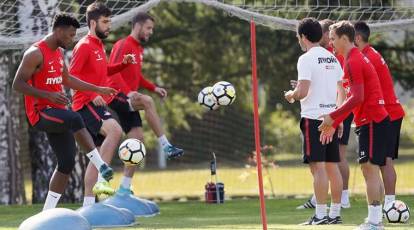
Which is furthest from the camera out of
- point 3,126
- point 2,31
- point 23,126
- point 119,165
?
point 119,165

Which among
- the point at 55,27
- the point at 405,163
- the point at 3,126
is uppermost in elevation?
the point at 55,27

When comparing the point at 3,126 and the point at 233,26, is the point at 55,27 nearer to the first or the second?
the point at 3,126

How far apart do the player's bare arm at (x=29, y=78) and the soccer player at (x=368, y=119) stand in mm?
2587

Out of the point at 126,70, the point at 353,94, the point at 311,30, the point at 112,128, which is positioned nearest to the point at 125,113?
the point at 126,70

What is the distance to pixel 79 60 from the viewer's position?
1283 centimetres

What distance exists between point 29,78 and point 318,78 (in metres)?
2.79

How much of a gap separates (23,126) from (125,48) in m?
9.57

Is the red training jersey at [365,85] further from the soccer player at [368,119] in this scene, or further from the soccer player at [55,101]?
the soccer player at [55,101]

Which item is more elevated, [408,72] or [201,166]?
[408,72]

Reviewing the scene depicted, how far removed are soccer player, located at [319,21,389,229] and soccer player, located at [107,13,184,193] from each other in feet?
10.9

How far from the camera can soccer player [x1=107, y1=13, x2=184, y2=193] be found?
13500mm

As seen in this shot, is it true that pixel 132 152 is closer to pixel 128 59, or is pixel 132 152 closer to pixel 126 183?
pixel 126 183

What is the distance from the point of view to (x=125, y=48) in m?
13.7

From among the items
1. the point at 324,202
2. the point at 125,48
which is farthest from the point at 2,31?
the point at 324,202
